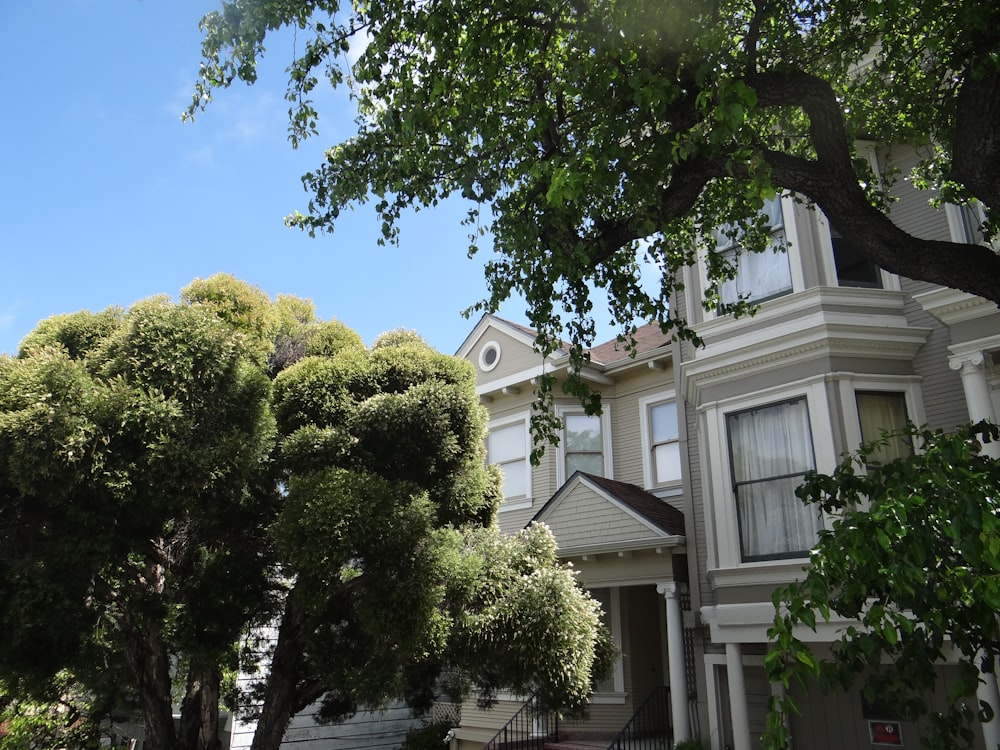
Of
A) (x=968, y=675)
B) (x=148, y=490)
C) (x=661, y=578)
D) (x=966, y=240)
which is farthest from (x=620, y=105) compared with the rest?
(x=661, y=578)

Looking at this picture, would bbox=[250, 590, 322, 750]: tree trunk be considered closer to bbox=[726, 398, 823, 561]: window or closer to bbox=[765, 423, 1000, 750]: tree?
bbox=[765, 423, 1000, 750]: tree

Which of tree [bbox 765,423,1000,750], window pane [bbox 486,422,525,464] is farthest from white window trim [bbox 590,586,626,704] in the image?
tree [bbox 765,423,1000,750]

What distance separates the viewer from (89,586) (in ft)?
22.8

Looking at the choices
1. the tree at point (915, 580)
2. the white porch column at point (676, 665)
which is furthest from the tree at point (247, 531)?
the tree at point (915, 580)

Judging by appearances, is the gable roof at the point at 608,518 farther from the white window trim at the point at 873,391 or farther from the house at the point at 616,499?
the white window trim at the point at 873,391

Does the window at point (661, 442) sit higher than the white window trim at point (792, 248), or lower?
lower

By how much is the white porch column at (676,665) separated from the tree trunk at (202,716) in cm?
691

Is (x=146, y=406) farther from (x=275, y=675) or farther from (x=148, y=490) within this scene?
(x=275, y=675)

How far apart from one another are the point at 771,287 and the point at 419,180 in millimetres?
6822

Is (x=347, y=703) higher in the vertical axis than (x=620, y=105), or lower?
lower

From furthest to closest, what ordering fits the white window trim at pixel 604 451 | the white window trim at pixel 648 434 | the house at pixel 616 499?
the white window trim at pixel 604 451
the white window trim at pixel 648 434
the house at pixel 616 499

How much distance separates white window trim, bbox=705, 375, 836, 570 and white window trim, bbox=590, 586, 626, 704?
381 centimetres

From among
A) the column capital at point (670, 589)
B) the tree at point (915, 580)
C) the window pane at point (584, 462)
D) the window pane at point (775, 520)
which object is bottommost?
the tree at point (915, 580)

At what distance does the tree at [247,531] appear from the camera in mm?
6605
